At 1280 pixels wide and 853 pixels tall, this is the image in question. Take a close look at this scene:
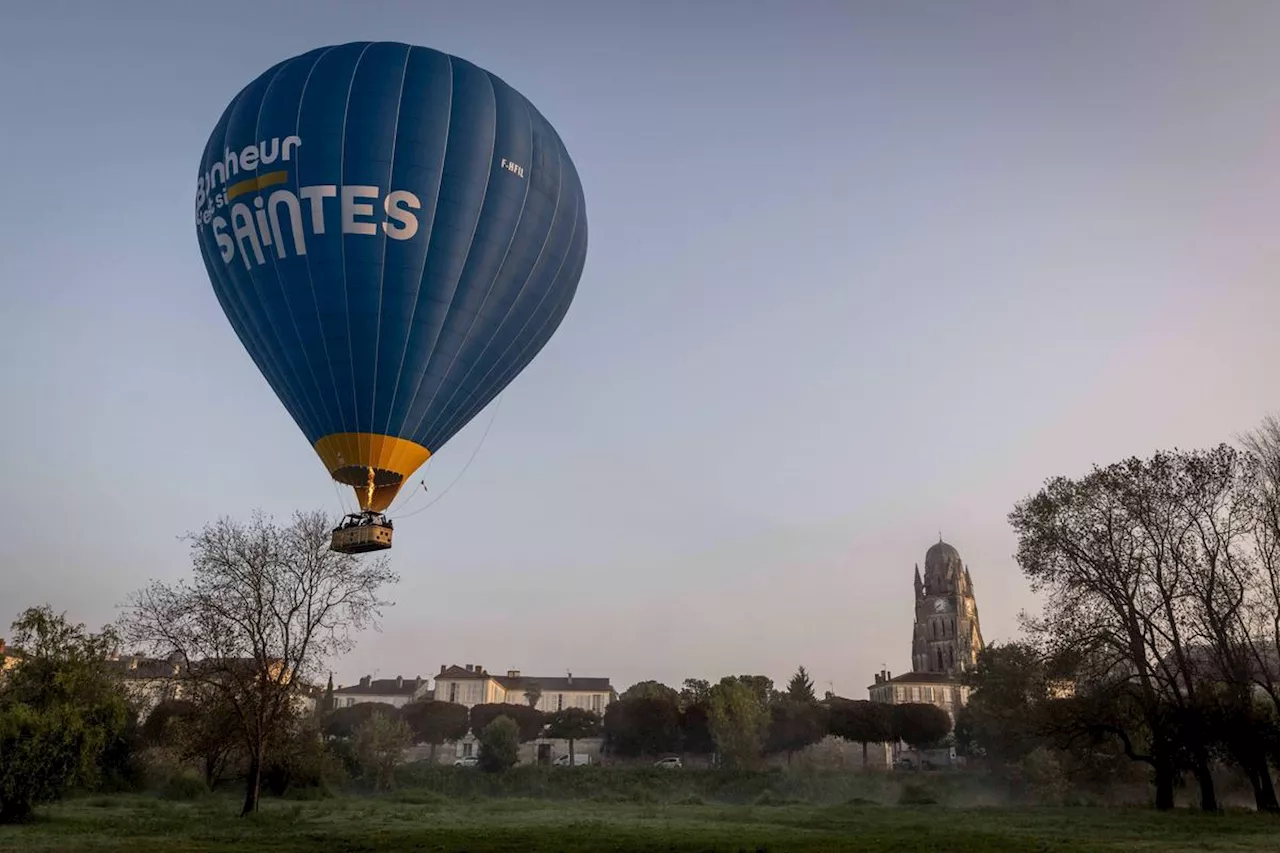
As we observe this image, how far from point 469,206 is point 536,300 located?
3974 millimetres

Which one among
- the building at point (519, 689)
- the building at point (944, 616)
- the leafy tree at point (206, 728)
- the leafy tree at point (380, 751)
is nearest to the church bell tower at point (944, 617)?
the building at point (944, 616)

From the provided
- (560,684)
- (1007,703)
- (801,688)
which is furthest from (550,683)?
(1007,703)

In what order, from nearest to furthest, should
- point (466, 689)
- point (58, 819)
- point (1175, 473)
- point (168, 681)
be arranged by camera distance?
point (58, 819)
point (1175, 473)
point (168, 681)
point (466, 689)

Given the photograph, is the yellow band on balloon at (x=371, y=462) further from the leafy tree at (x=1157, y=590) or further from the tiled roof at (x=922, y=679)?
the tiled roof at (x=922, y=679)

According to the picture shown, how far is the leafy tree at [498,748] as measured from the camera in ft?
232

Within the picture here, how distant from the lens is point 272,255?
2692cm

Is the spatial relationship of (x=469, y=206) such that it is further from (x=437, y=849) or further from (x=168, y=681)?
(x=168, y=681)

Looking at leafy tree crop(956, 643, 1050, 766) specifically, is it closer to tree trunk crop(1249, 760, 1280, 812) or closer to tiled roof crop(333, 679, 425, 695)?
tree trunk crop(1249, 760, 1280, 812)

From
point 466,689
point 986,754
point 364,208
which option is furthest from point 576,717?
point 364,208

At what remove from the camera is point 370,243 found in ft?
86.7

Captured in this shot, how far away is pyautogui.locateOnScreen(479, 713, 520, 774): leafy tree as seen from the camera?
70625mm

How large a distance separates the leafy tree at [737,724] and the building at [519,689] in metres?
60.9

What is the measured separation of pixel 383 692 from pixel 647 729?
2920 inches

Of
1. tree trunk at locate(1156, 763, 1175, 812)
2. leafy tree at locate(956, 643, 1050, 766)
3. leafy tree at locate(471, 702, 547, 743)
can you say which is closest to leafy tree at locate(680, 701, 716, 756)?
leafy tree at locate(471, 702, 547, 743)
